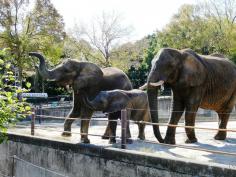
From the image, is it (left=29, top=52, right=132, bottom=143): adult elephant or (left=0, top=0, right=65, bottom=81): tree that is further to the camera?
(left=0, top=0, right=65, bottom=81): tree

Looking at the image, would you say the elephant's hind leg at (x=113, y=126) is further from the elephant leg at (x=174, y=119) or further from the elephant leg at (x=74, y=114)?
the elephant leg at (x=74, y=114)

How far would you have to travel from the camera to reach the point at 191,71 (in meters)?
11.4

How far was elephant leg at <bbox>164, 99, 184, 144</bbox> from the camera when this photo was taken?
1110 cm

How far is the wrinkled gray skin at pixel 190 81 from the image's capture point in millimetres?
11102

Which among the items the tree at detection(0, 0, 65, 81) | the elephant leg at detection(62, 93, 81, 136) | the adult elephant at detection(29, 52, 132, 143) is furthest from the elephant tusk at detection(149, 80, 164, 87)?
the tree at detection(0, 0, 65, 81)

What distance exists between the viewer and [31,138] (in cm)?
1190

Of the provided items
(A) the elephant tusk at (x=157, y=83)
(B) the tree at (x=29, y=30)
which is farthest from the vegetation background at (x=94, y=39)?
(A) the elephant tusk at (x=157, y=83)

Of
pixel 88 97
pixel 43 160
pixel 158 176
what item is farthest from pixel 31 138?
pixel 158 176

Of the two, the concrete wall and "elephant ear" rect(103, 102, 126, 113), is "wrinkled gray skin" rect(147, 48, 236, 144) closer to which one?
"elephant ear" rect(103, 102, 126, 113)

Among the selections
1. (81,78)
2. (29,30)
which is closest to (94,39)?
(29,30)

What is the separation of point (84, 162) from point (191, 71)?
367 centimetres

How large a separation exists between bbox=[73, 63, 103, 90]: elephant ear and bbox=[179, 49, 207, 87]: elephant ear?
285cm

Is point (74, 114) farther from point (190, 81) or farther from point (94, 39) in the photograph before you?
point (94, 39)

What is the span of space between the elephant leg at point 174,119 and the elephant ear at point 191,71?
2.21 feet
